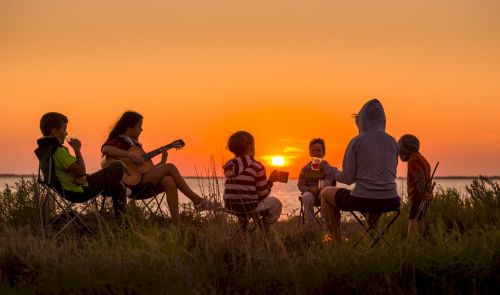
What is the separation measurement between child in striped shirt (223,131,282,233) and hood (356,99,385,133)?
1.11m

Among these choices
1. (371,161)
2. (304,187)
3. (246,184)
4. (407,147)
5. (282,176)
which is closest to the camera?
(371,161)

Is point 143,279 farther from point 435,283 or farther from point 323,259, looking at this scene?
point 435,283

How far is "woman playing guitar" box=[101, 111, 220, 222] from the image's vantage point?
7527mm

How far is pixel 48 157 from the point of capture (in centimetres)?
672

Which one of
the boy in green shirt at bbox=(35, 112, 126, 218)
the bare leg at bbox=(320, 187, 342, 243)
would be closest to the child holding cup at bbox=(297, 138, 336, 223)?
the bare leg at bbox=(320, 187, 342, 243)

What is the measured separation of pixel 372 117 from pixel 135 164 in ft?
10.5

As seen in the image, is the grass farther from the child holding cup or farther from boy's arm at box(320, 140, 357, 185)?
the child holding cup

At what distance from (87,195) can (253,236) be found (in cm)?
202

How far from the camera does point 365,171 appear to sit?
555 cm

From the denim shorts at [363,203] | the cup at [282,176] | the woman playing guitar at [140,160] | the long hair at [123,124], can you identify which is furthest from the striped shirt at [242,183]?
the long hair at [123,124]

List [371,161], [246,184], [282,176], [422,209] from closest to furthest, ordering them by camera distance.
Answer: [371,161]
[246,184]
[422,209]
[282,176]

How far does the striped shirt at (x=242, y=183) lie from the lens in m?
6.17

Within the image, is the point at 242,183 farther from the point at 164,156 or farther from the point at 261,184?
the point at 164,156

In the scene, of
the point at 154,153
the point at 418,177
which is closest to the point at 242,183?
the point at 418,177
